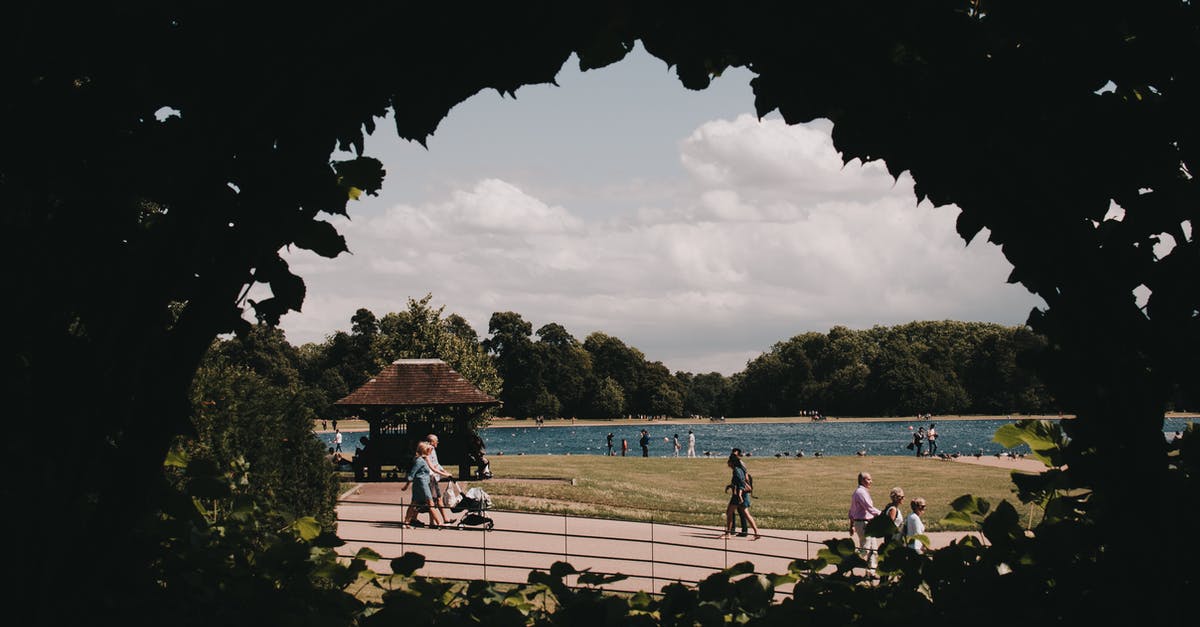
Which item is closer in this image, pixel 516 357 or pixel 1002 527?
pixel 1002 527

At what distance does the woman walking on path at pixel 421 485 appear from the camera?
16.1m

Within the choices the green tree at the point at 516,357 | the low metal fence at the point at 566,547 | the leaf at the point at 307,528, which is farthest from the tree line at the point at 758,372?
the leaf at the point at 307,528

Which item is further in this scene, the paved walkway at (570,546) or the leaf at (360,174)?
the paved walkway at (570,546)

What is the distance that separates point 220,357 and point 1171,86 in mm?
15863

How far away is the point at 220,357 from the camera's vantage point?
52.2ft

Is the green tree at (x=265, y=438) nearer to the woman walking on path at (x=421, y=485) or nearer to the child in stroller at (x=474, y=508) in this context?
the woman walking on path at (x=421, y=485)

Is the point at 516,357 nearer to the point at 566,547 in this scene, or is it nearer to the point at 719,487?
the point at 719,487

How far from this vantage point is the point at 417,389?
3005 cm

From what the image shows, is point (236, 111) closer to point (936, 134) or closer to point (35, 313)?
point (35, 313)

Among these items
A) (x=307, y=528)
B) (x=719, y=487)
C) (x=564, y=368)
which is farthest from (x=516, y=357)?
(x=307, y=528)

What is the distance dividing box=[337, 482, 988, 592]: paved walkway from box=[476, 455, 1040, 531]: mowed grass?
5.21 ft

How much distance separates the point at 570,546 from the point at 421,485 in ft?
9.86

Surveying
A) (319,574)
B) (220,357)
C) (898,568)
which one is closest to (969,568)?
(898,568)

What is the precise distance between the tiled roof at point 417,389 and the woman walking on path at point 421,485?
12.3 meters
